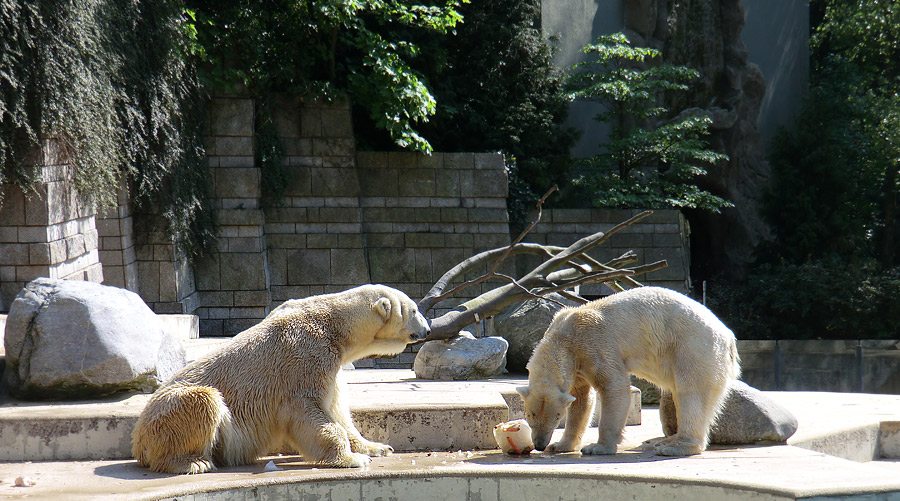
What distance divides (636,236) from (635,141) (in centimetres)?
173

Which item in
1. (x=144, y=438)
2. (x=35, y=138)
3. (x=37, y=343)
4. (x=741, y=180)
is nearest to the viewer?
(x=144, y=438)

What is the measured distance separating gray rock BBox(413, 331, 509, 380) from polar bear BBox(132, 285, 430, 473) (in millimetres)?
2676

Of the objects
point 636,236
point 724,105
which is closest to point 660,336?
point 636,236

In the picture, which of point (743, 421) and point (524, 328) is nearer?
point (743, 421)

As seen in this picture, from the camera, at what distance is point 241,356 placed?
4.50 metres

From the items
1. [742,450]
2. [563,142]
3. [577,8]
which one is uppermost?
[577,8]

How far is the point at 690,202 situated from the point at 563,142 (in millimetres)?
2436

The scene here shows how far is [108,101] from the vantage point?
8156 millimetres

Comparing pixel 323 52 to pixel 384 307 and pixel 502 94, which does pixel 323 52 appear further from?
pixel 384 307

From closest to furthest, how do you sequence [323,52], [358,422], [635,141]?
[358,422] < [323,52] < [635,141]

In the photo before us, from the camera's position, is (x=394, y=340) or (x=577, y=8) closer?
(x=394, y=340)

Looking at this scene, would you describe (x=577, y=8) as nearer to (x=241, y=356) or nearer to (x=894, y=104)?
(x=894, y=104)

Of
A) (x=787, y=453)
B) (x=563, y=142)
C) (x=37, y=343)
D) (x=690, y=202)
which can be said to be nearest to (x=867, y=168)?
(x=690, y=202)

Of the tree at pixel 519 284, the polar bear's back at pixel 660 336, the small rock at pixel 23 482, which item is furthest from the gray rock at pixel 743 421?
the small rock at pixel 23 482
